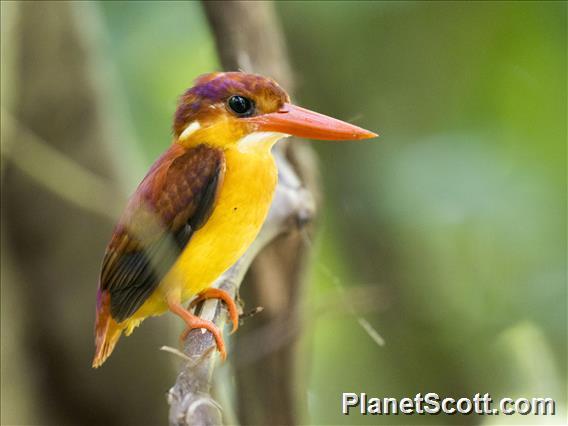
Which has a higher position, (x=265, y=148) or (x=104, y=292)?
(x=265, y=148)

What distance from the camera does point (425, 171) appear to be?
2041mm

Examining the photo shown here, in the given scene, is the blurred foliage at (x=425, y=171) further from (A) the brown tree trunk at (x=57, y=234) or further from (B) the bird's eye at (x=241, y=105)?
(B) the bird's eye at (x=241, y=105)

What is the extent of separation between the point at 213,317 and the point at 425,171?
88cm

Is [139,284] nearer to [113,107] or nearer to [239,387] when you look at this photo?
[239,387]

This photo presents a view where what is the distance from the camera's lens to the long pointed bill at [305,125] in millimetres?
1142

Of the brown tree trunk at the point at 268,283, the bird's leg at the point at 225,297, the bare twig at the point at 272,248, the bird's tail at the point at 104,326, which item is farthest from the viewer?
the brown tree trunk at the point at 268,283

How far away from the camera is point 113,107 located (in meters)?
1.98

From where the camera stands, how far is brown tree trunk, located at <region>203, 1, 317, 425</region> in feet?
5.43

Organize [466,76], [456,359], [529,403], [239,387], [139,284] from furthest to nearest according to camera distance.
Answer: [466,76] < [456,359] < [239,387] < [529,403] < [139,284]

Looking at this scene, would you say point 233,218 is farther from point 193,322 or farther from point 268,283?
point 268,283

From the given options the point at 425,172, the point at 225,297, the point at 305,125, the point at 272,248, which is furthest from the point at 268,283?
the point at 305,125

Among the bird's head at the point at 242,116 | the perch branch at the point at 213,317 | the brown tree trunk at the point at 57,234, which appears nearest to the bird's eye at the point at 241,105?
the bird's head at the point at 242,116

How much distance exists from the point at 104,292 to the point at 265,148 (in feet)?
0.99

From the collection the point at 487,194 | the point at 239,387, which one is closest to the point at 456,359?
the point at 487,194
